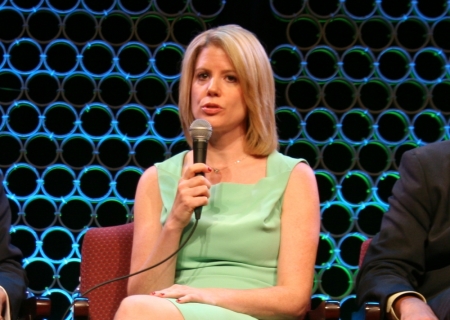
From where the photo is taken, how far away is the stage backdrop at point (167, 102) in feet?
11.8

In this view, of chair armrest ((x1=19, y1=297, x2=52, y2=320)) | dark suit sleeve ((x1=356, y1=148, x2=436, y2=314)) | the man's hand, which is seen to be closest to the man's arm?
dark suit sleeve ((x1=356, y1=148, x2=436, y2=314))

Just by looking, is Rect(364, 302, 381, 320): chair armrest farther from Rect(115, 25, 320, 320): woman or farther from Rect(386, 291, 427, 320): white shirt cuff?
Rect(115, 25, 320, 320): woman

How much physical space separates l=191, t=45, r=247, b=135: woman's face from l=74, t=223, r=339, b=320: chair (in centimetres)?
52

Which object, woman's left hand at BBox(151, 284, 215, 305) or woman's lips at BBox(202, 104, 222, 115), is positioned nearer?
woman's left hand at BBox(151, 284, 215, 305)

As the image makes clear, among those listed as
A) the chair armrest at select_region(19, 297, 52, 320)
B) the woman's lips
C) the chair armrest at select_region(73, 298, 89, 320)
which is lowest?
the chair armrest at select_region(19, 297, 52, 320)

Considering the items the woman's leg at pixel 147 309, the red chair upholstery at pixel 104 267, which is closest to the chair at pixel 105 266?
the red chair upholstery at pixel 104 267

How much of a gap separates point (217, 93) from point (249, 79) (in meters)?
0.11

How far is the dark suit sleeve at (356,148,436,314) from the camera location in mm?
2523

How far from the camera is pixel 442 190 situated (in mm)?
2557

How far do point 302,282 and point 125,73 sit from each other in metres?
1.48

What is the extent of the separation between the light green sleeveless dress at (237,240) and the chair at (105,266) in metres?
0.27

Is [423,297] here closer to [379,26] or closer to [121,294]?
[121,294]

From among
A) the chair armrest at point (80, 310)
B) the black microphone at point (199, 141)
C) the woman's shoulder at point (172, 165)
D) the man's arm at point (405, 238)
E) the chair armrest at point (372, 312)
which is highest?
the black microphone at point (199, 141)

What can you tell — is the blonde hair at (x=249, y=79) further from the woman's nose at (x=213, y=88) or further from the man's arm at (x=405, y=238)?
the man's arm at (x=405, y=238)
